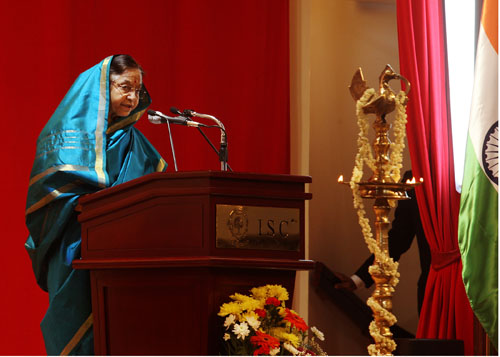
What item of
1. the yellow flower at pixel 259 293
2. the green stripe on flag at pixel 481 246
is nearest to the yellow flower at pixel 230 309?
the yellow flower at pixel 259 293

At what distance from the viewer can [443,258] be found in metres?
4.12

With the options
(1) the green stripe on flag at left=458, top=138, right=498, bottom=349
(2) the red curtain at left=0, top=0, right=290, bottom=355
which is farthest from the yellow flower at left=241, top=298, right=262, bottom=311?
(2) the red curtain at left=0, top=0, right=290, bottom=355

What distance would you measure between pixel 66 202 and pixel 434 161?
226 centimetres

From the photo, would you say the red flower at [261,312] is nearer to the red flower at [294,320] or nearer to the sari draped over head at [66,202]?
the red flower at [294,320]

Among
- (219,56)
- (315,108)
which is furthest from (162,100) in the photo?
(315,108)

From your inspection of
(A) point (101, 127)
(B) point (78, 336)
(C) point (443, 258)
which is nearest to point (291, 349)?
(B) point (78, 336)

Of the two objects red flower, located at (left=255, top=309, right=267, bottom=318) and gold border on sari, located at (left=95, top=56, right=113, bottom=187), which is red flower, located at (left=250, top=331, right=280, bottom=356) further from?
gold border on sari, located at (left=95, top=56, right=113, bottom=187)

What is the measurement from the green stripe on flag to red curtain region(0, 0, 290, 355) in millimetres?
1829

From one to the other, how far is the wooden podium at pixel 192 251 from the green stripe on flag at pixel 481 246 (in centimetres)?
131

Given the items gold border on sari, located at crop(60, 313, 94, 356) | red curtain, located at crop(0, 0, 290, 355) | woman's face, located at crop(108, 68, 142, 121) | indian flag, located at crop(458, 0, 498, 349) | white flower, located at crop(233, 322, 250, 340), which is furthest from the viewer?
red curtain, located at crop(0, 0, 290, 355)

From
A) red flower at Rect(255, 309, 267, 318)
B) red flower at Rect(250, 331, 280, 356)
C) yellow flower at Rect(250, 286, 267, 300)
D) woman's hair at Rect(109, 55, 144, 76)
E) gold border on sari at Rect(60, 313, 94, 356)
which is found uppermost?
woman's hair at Rect(109, 55, 144, 76)

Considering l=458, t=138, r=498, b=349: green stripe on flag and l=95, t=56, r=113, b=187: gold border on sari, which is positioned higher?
l=95, t=56, r=113, b=187: gold border on sari

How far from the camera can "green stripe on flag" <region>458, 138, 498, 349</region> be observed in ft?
11.5

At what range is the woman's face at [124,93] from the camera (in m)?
3.24
